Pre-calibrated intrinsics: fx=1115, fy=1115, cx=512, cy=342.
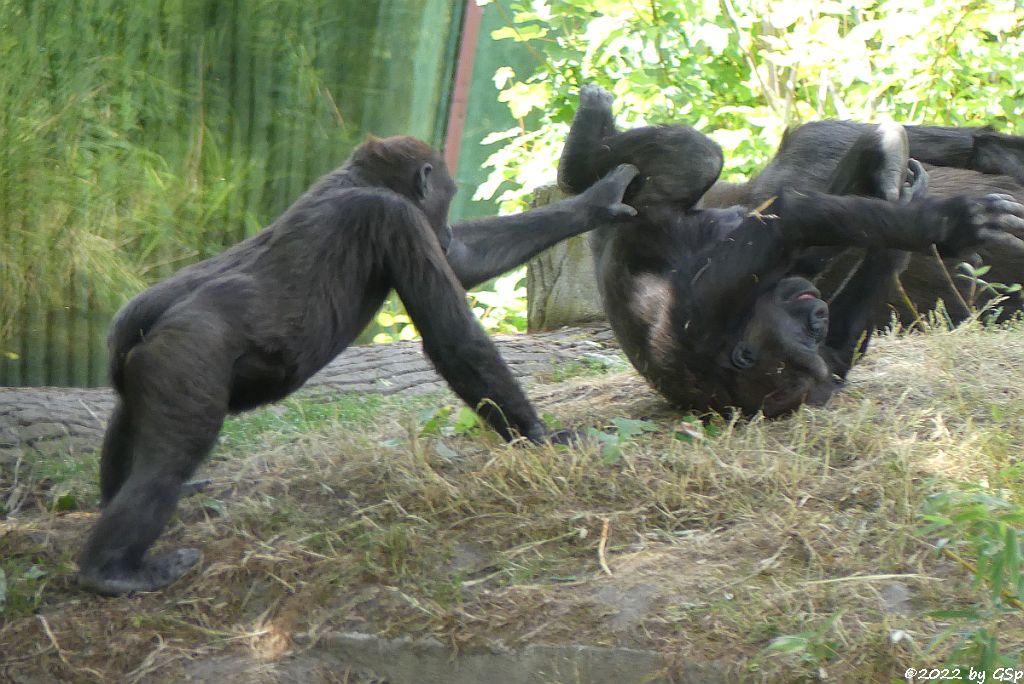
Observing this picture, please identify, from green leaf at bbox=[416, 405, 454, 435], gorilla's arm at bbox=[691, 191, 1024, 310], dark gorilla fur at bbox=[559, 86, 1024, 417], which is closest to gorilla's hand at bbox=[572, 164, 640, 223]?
dark gorilla fur at bbox=[559, 86, 1024, 417]

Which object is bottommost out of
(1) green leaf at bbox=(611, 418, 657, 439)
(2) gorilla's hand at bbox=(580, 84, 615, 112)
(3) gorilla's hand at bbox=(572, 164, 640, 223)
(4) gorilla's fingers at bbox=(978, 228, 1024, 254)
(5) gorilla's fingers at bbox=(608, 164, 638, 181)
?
(1) green leaf at bbox=(611, 418, 657, 439)

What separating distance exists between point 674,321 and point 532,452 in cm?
82

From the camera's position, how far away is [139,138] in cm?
615

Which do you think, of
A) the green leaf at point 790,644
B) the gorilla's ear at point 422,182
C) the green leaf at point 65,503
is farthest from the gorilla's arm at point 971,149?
the green leaf at point 65,503

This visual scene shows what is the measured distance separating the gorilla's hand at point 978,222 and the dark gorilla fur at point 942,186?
159 cm

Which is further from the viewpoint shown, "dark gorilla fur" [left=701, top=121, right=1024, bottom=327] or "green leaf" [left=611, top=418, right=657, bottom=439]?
"dark gorilla fur" [left=701, top=121, right=1024, bottom=327]

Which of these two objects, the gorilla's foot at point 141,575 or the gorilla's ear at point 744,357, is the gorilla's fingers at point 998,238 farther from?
the gorilla's foot at point 141,575

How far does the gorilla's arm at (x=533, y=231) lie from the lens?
4.04 meters

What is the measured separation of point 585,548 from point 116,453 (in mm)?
1595

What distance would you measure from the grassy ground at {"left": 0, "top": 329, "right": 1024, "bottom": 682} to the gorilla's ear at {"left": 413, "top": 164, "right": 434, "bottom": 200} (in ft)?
2.79

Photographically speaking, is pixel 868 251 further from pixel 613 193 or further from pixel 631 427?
pixel 631 427

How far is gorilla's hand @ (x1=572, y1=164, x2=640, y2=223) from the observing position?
4.03m

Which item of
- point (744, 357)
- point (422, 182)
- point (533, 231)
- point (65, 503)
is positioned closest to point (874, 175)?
point (744, 357)

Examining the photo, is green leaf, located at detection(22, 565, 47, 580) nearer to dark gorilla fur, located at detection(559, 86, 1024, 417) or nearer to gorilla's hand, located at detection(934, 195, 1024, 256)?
dark gorilla fur, located at detection(559, 86, 1024, 417)
